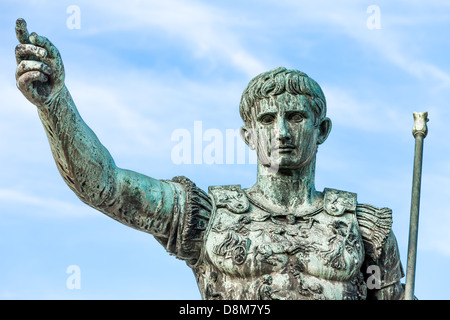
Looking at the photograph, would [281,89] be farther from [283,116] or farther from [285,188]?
[285,188]

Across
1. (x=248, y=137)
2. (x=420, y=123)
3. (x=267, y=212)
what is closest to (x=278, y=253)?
(x=267, y=212)

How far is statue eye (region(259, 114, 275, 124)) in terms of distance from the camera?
67.5 feet

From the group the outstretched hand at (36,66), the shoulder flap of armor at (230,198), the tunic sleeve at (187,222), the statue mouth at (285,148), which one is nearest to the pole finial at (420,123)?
the statue mouth at (285,148)

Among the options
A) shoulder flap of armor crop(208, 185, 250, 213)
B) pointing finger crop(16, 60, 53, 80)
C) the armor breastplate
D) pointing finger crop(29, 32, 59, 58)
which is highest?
pointing finger crop(29, 32, 59, 58)

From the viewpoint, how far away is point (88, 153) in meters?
19.5

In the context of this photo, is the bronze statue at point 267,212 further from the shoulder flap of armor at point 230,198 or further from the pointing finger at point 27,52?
the pointing finger at point 27,52

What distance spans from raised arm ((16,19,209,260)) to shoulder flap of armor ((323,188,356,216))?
1.69m

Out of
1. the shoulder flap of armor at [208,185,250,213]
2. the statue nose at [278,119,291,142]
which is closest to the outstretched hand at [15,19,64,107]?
the shoulder flap of armor at [208,185,250,213]

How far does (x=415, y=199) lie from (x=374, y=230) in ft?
2.71

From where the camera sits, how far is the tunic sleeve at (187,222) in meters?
20.4

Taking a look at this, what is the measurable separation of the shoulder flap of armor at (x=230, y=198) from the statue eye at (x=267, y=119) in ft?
3.43

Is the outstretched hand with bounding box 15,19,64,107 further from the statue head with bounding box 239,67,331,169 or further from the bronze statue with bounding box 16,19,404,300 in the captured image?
the statue head with bounding box 239,67,331,169
